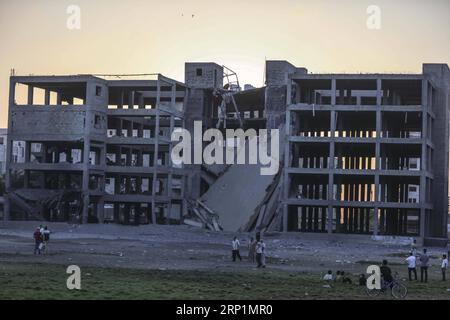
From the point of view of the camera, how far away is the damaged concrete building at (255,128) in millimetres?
70625

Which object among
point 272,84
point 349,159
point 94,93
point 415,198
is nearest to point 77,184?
point 94,93

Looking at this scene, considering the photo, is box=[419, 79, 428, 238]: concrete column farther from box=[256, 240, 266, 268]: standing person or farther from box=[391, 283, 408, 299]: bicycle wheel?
box=[391, 283, 408, 299]: bicycle wheel

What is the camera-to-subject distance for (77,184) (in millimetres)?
83812

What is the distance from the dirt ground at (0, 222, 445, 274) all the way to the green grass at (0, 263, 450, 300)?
3.22m

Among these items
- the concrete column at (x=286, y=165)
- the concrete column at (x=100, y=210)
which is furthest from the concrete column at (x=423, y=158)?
the concrete column at (x=100, y=210)

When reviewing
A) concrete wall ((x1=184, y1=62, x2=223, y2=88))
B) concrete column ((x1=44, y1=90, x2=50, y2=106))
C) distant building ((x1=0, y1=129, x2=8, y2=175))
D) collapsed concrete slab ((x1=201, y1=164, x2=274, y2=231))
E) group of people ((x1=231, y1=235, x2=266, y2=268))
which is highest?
concrete wall ((x1=184, y1=62, x2=223, y2=88))

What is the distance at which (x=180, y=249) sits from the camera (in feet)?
168

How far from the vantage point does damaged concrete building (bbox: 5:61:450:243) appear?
7062 cm

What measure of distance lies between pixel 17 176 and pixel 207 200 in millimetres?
31125

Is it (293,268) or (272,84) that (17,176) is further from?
(293,268)

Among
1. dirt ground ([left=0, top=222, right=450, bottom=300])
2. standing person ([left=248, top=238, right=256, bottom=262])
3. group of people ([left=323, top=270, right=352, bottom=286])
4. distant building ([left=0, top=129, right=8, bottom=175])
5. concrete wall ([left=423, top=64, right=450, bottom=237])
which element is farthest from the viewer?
distant building ([left=0, top=129, right=8, bottom=175])

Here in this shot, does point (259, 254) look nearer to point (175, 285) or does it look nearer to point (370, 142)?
point (175, 285)

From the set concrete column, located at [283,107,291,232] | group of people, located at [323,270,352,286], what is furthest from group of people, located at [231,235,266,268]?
concrete column, located at [283,107,291,232]

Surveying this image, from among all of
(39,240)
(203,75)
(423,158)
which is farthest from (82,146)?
(39,240)
